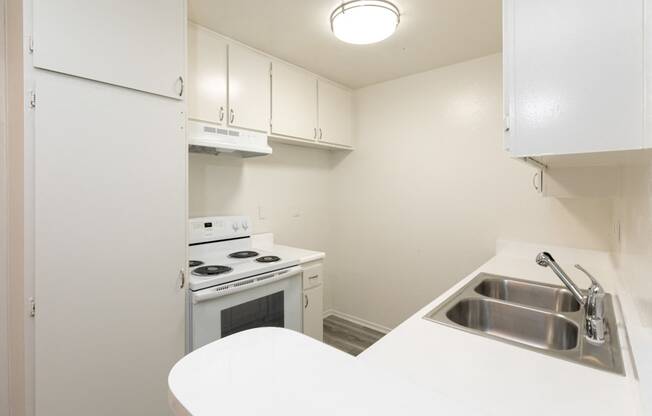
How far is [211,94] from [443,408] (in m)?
2.11

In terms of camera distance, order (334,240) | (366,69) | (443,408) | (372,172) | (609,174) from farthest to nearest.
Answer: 1. (334,240)
2. (372,172)
3. (366,69)
4. (609,174)
5. (443,408)

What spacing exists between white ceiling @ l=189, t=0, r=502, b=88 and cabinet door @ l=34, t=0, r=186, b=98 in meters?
0.38

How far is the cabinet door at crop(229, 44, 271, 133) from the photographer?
84.5 inches

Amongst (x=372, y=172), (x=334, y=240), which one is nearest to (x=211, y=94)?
(x=372, y=172)

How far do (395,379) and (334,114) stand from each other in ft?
8.77

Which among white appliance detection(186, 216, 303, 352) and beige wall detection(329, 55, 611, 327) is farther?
beige wall detection(329, 55, 611, 327)

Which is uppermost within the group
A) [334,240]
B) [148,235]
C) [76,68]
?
[76,68]

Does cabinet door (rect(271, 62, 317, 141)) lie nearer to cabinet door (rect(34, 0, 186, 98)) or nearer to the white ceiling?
the white ceiling

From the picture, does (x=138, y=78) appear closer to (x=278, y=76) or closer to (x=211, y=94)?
(x=211, y=94)

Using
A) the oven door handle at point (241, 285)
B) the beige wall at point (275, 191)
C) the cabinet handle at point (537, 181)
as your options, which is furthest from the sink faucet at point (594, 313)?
the beige wall at point (275, 191)

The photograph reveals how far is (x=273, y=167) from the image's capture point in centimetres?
279

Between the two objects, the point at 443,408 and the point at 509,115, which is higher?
the point at 509,115

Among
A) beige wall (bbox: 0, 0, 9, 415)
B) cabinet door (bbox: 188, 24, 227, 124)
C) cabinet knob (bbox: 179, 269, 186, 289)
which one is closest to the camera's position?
beige wall (bbox: 0, 0, 9, 415)

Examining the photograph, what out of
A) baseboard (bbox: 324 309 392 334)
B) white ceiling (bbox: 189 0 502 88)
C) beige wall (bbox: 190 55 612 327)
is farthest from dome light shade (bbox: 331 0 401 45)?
baseboard (bbox: 324 309 392 334)
